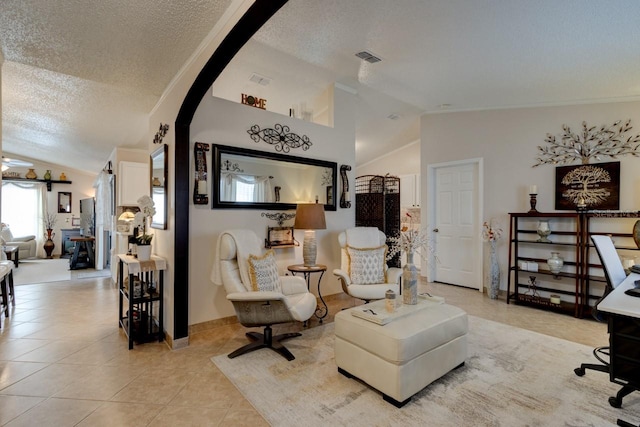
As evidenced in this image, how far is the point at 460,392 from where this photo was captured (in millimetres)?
2076

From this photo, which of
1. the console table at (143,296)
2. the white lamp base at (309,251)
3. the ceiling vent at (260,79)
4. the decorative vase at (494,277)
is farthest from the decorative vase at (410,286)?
the ceiling vent at (260,79)

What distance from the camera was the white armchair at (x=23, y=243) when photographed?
25.3ft

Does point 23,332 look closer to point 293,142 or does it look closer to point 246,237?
point 246,237

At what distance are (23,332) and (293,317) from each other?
2.96 meters

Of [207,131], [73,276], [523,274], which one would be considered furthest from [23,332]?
[523,274]

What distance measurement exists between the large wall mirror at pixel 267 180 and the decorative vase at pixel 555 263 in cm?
291

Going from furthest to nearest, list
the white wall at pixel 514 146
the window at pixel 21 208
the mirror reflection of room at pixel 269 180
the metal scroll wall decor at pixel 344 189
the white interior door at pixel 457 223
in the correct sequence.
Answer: the window at pixel 21 208
the white interior door at pixel 457 223
the metal scroll wall decor at pixel 344 189
the white wall at pixel 514 146
the mirror reflection of room at pixel 269 180

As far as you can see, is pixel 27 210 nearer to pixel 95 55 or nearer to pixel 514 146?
pixel 95 55

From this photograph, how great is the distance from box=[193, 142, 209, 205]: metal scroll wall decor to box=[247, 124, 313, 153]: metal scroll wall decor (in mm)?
625

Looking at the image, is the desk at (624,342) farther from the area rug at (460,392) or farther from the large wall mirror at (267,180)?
the large wall mirror at (267,180)

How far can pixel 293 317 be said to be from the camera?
251 cm

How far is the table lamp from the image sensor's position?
3463 millimetres

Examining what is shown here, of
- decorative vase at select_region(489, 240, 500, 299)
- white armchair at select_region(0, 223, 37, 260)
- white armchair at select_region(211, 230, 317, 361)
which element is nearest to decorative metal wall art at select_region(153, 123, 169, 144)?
white armchair at select_region(211, 230, 317, 361)

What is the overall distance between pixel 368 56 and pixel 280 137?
1358 millimetres
